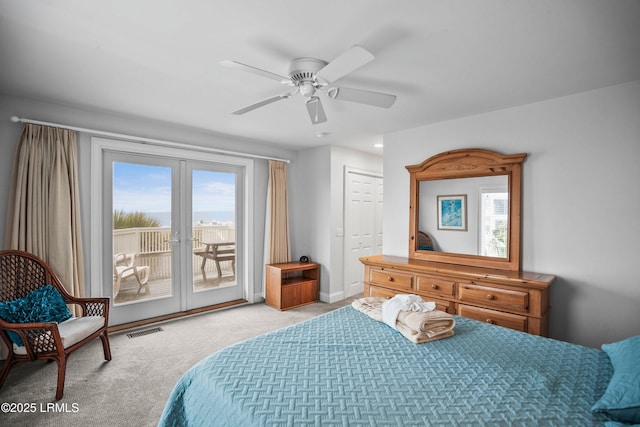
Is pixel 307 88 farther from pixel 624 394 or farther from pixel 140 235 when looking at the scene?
pixel 140 235

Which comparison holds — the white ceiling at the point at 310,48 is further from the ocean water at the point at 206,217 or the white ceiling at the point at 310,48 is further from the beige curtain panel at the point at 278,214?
the beige curtain panel at the point at 278,214

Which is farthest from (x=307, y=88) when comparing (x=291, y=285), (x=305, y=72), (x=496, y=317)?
(x=291, y=285)

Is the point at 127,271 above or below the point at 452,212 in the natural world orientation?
below

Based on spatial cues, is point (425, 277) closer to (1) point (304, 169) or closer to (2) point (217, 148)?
(1) point (304, 169)

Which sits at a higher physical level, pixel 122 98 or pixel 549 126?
pixel 122 98

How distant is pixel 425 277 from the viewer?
127 inches

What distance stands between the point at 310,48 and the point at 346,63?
37 cm

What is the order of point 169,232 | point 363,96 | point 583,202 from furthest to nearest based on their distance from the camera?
point 169,232
point 583,202
point 363,96

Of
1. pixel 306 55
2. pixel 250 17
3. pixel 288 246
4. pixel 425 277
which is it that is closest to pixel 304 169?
pixel 288 246

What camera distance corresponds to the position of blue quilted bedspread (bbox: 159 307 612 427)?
1.21m

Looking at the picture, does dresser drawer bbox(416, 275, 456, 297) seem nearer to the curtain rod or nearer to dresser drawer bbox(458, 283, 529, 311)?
dresser drawer bbox(458, 283, 529, 311)

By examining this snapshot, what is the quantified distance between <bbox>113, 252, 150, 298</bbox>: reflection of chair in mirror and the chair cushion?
0.92 metres

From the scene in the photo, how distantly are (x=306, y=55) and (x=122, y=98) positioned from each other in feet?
6.42

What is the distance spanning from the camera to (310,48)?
198cm
